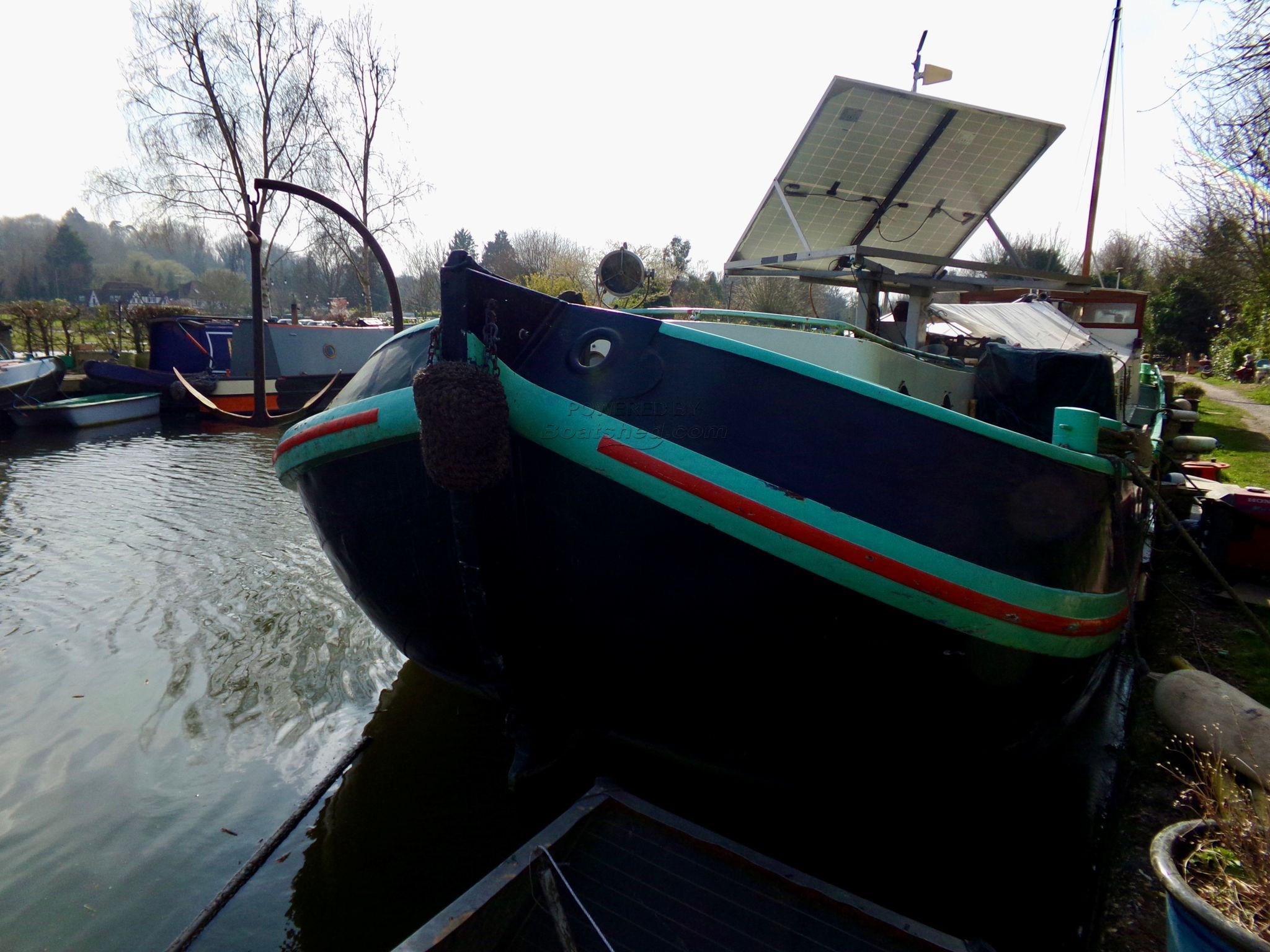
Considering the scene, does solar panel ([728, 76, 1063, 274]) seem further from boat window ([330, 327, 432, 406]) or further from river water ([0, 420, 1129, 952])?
river water ([0, 420, 1129, 952])

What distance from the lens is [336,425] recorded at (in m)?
3.10

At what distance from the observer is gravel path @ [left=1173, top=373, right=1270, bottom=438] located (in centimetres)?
1416

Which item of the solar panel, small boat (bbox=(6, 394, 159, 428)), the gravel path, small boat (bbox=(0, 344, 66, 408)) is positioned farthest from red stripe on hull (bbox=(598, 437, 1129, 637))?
small boat (bbox=(0, 344, 66, 408))

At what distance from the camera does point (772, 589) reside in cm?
260

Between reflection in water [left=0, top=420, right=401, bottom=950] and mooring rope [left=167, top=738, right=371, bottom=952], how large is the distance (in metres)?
0.11

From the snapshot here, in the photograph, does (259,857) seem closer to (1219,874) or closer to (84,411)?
(1219,874)

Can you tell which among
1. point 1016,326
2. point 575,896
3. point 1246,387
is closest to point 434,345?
point 575,896

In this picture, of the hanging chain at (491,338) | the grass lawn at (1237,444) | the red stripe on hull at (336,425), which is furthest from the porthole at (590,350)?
the grass lawn at (1237,444)

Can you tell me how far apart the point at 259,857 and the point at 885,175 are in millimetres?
5855

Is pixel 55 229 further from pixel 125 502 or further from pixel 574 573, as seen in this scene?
pixel 574 573

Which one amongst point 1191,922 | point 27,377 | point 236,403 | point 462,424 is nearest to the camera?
point 1191,922

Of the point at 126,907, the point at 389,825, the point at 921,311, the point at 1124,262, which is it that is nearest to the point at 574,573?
the point at 389,825

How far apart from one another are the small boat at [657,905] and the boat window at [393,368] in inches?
73.8

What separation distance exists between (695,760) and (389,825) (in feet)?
5.21
